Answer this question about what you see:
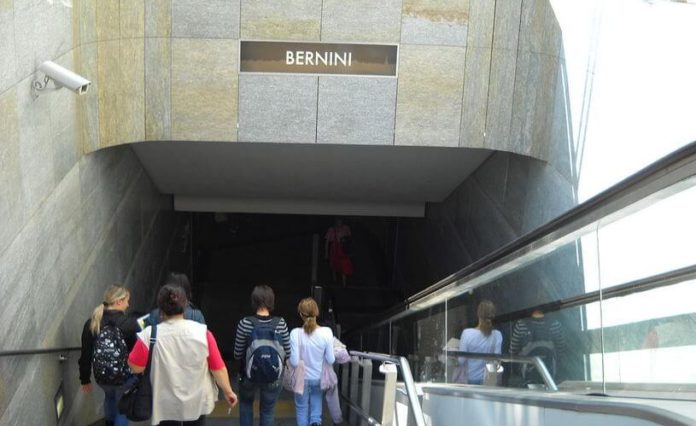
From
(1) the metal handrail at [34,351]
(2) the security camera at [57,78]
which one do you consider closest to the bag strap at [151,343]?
(1) the metal handrail at [34,351]

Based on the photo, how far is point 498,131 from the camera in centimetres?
814

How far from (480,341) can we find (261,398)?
1898 mm

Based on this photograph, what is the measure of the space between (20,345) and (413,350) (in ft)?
9.62

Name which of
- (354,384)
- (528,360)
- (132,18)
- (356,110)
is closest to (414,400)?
(528,360)

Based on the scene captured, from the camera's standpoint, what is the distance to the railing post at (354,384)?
758 cm

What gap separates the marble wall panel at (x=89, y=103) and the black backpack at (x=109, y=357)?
95.1 inches

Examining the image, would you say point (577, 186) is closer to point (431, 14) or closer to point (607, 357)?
point (431, 14)

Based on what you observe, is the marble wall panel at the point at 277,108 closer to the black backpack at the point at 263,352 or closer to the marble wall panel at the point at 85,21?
the marble wall panel at the point at 85,21

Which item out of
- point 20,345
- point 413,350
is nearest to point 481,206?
point 413,350

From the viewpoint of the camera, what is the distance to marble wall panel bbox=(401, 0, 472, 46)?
25.8ft

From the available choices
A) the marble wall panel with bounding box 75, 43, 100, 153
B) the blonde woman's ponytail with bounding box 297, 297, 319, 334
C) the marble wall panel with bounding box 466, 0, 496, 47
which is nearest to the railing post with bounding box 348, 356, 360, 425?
the blonde woman's ponytail with bounding box 297, 297, 319, 334

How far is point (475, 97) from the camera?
8.09 m

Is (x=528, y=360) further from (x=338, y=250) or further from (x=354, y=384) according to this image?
(x=338, y=250)

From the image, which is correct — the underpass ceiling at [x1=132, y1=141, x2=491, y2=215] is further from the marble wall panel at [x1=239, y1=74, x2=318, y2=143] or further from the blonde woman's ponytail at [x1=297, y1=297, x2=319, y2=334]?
the blonde woman's ponytail at [x1=297, y1=297, x2=319, y2=334]
